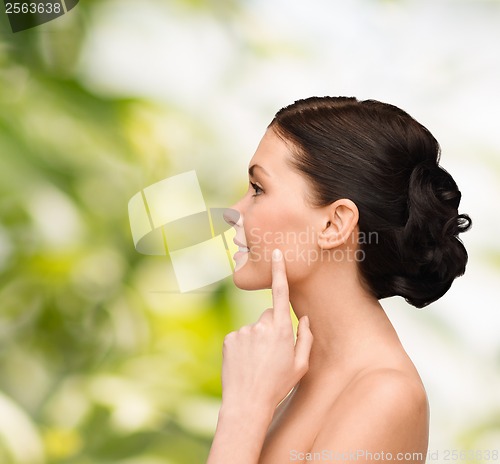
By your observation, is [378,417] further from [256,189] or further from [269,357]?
[256,189]

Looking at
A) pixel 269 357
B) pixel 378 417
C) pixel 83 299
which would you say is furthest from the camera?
pixel 83 299

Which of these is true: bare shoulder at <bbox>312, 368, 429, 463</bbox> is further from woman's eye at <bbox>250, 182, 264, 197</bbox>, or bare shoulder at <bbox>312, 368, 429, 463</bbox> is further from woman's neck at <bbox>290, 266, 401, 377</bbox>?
woman's eye at <bbox>250, 182, 264, 197</bbox>

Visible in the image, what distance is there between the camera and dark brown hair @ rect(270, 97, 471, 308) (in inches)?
58.2

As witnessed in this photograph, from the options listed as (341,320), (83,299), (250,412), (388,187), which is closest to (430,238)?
(388,187)

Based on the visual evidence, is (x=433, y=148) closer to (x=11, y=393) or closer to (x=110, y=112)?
(x=110, y=112)

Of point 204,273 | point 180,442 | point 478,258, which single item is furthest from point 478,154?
point 180,442

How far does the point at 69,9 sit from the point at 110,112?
36cm

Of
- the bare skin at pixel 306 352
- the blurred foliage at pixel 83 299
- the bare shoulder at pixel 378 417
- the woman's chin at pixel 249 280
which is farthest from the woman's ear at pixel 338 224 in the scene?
the blurred foliage at pixel 83 299

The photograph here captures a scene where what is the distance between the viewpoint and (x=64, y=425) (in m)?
2.47

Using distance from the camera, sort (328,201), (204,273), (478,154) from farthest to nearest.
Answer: (478,154)
(204,273)
(328,201)

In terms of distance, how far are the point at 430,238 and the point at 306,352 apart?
0.31 meters

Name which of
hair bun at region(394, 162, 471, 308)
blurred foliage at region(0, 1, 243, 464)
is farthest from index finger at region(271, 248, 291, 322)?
blurred foliage at region(0, 1, 243, 464)

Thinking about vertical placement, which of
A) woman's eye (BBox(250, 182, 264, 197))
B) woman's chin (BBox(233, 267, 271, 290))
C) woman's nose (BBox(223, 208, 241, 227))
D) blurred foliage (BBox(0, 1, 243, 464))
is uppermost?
woman's eye (BBox(250, 182, 264, 197))

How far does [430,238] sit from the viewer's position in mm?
1493
